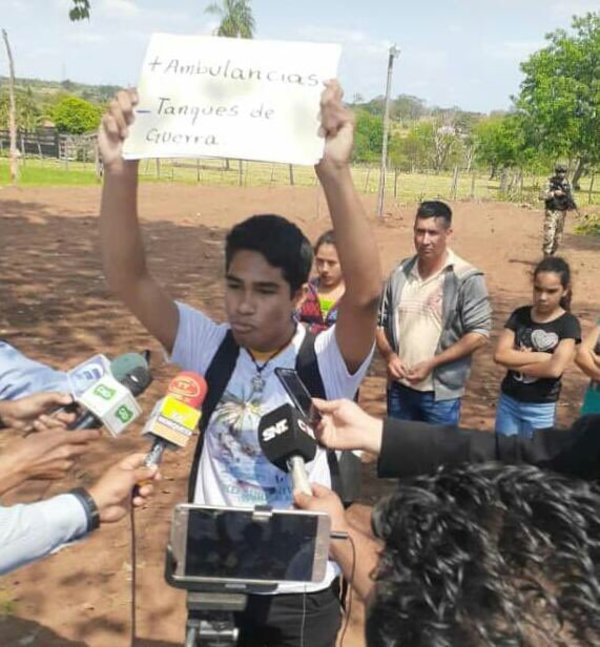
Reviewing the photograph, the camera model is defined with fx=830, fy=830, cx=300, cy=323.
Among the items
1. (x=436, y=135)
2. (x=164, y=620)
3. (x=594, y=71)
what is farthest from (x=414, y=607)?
(x=436, y=135)

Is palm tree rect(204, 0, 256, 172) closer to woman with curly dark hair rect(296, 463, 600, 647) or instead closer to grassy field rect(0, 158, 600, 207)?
grassy field rect(0, 158, 600, 207)

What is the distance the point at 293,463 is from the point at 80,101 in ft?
187

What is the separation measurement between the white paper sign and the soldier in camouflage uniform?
411 inches

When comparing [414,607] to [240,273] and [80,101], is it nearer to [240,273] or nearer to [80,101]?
[240,273]

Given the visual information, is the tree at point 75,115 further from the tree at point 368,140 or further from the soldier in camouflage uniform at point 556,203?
the soldier in camouflage uniform at point 556,203

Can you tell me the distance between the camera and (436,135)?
166 ft

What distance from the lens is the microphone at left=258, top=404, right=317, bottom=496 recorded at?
1.80m

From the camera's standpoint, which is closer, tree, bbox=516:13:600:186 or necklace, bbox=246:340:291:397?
necklace, bbox=246:340:291:397

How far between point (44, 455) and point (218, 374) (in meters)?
0.54

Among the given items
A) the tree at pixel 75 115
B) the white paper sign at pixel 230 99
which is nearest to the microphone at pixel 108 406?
the white paper sign at pixel 230 99

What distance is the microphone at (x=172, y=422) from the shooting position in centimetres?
186

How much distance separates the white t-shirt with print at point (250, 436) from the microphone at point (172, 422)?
32cm

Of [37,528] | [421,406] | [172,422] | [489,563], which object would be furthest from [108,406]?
[421,406]

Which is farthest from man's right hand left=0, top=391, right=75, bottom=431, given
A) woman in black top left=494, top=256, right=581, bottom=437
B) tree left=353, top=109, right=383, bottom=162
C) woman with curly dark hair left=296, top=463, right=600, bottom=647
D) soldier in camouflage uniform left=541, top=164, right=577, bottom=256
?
tree left=353, top=109, right=383, bottom=162
